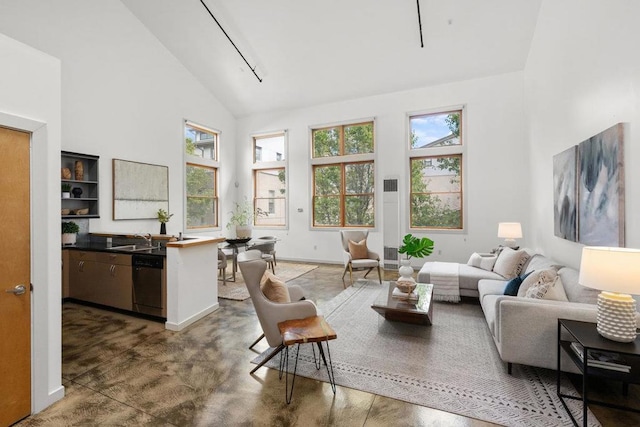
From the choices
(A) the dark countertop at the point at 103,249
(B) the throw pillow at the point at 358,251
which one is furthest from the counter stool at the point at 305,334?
(B) the throw pillow at the point at 358,251

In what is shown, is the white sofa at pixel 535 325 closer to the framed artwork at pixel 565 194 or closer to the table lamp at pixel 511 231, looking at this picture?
the framed artwork at pixel 565 194

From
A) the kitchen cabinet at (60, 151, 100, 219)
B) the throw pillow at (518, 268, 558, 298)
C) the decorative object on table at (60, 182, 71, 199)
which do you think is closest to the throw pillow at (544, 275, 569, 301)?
the throw pillow at (518, 268, 558, 298)

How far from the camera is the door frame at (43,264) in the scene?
2070mm

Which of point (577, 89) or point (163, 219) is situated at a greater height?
point (577, 89)

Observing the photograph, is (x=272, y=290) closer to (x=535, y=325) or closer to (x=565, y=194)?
(x=535, y=325)

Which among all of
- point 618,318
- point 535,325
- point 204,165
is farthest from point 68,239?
point 618,318

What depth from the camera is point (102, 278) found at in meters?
4.11

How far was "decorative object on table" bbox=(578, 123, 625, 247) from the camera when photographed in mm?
2449

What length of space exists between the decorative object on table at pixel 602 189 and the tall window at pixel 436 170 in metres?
3.37

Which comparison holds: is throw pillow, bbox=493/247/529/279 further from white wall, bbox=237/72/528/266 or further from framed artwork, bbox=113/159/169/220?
framed artwork, bbox=113/159/169/220

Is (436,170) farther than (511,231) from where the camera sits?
Yes

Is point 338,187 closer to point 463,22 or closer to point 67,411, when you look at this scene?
point 463,22

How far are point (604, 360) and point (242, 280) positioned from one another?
→ 5.11 metres

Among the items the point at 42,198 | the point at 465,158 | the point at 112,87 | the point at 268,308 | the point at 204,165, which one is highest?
the point at 112,87
